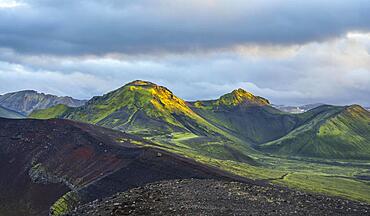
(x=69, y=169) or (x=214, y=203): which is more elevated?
(x=214, y=203)

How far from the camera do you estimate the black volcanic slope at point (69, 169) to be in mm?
88500

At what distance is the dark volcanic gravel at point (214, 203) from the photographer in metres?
43.8

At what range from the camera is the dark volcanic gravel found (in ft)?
144

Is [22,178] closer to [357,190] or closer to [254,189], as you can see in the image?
[254,189]

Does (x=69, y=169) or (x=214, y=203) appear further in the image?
(x=69, y=169)

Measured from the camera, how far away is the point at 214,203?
47.4 meters

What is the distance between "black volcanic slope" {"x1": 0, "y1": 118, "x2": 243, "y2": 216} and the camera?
290 feet

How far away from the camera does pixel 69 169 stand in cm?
10656

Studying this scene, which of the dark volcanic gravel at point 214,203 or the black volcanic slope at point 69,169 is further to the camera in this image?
the black volcanic slope at point 69,169

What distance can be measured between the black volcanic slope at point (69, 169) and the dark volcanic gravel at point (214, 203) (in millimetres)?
34363

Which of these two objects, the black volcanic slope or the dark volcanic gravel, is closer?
the dark volcanic gravel

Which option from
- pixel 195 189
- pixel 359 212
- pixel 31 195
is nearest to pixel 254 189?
pixel 195 189

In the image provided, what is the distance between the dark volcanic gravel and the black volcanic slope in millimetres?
34363

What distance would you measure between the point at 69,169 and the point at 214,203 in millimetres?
67166
